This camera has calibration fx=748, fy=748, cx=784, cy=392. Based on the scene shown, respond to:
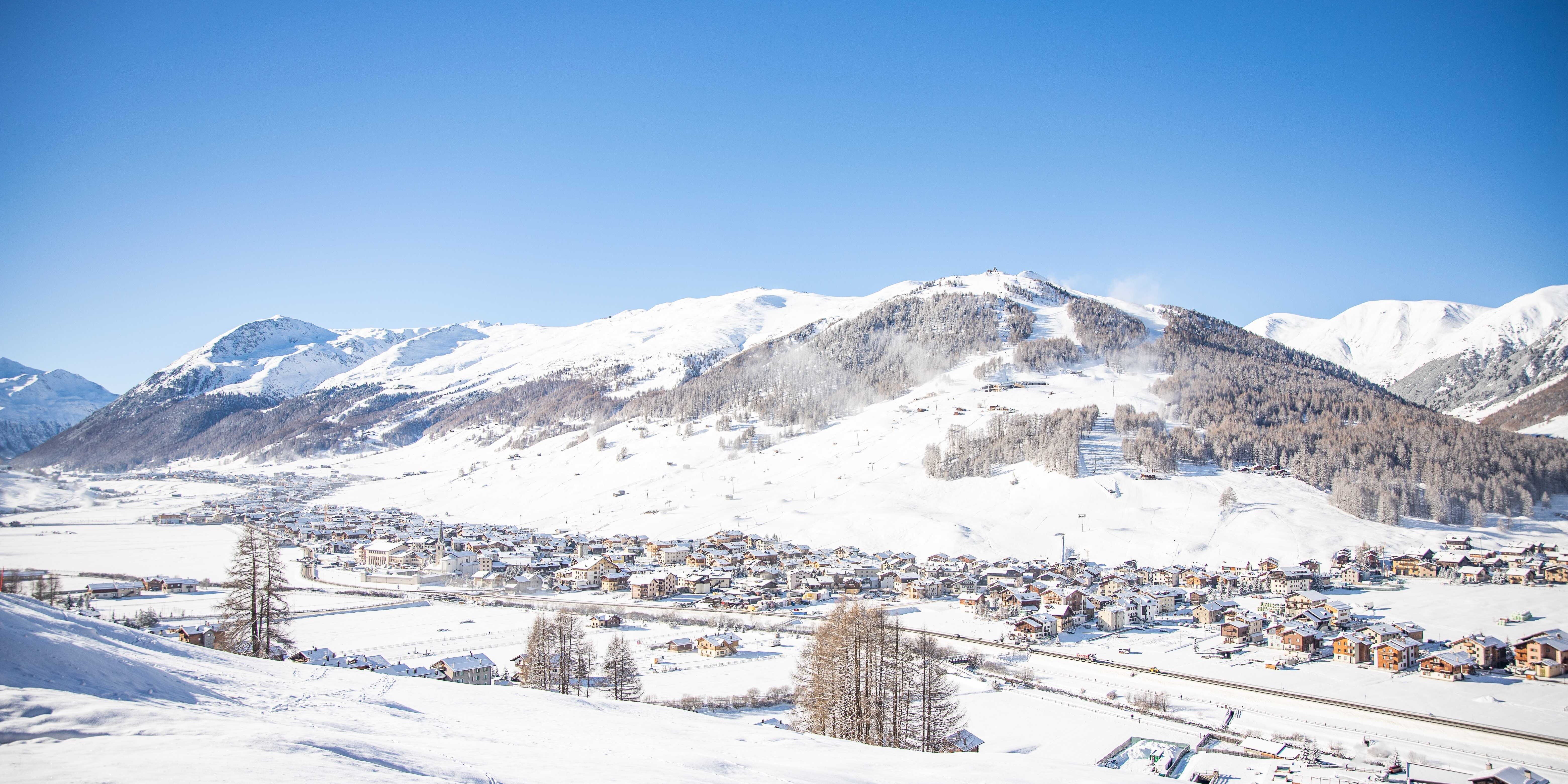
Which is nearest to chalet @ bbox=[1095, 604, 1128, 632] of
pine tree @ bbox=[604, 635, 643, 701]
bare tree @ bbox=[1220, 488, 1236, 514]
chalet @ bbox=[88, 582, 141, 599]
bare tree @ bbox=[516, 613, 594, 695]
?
pine tree @ bbox=[604, 635, 643, 701]

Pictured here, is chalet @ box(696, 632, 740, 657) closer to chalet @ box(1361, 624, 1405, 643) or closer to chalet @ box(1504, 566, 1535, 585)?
chalet @ box(1361, 624, 1405, 643)

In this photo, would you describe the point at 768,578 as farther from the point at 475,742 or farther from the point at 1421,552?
the point at 1421,552

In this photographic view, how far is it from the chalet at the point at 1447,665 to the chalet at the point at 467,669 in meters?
39.4

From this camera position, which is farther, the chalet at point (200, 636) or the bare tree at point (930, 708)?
the chalet at point (200, 636)

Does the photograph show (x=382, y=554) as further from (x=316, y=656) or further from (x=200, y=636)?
(x=316, y=656)

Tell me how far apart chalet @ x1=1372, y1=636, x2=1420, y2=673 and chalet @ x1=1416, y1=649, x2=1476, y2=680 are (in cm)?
50

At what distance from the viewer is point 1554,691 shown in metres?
30.0

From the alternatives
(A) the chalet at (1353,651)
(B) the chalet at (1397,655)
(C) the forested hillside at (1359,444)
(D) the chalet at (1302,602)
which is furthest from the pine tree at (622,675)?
(C) the forested hillside at (1359,444)

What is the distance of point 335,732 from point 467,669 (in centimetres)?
2164

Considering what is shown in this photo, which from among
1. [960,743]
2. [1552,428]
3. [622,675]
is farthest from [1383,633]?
[1552,428]

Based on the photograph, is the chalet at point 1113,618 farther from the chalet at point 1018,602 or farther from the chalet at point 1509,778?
the chalet at point 1509,778

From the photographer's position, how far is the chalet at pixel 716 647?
37000 millimetres

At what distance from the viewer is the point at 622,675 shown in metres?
26.0

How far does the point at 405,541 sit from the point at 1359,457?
9841cm
